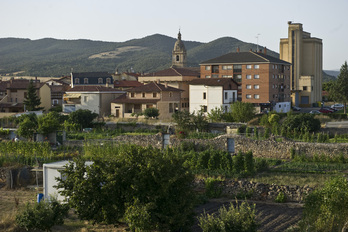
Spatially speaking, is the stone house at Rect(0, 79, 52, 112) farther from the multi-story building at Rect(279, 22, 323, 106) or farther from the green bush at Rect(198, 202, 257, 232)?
the green bush at Rect(198, 202, 257, 232)

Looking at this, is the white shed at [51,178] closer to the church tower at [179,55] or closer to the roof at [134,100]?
the roof at [134,100]

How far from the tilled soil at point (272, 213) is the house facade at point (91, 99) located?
141 ft

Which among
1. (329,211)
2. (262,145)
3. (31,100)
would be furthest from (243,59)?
(329,211)

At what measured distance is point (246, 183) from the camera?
858 inches

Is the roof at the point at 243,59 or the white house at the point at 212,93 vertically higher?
the roof at the point at 243,59

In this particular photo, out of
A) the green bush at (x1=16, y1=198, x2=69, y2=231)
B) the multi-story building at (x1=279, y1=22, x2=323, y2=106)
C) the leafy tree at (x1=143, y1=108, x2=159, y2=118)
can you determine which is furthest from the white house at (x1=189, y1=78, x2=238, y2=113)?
the green bush at (x1=16, y1=198, x2=69, y2=231)

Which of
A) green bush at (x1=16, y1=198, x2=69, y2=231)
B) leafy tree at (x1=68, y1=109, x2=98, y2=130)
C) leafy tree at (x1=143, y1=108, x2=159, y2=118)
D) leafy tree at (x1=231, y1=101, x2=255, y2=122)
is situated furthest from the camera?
leafy tree at (x1=143, y1=108, x2=159, y2=118)

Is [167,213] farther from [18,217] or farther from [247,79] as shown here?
[247,79]

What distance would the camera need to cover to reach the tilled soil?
17547 mm

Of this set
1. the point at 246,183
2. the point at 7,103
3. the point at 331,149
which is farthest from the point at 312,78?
the point at 246,183

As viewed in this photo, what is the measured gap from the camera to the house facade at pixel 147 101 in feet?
198

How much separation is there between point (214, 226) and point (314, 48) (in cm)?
7930

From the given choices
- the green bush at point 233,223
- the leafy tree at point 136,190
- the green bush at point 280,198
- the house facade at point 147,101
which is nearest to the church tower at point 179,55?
the house facade at point 147,101

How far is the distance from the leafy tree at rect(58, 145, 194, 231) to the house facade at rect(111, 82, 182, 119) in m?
42.9
